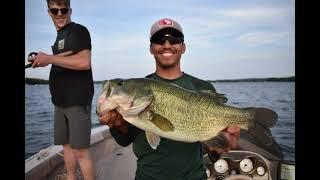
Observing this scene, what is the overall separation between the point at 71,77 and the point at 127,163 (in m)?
0.72

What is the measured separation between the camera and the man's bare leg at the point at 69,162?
2949 mm

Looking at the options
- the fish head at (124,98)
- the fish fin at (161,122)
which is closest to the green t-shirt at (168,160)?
the fish fin at (161,122)

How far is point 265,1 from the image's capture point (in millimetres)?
3133

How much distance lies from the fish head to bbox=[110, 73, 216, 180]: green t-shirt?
0.65ft

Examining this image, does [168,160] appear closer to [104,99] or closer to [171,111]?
[171,111]

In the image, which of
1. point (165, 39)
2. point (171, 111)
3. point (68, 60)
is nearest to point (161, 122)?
point (171, 111)

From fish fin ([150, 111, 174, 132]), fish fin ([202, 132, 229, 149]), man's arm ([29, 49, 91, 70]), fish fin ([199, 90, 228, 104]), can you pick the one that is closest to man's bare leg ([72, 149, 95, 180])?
man's arm ([29, 49, 91, 70])

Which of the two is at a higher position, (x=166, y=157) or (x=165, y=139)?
(x=165, y=139)

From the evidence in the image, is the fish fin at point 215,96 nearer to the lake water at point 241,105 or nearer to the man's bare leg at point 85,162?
the lake water at point 241,105

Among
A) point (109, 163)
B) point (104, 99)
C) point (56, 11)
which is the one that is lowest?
point (109, 163)

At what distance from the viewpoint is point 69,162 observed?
2967mm

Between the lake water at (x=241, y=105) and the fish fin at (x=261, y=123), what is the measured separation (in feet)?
0.75
